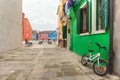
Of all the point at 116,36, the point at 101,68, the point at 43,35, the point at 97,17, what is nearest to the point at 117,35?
the point at 116,36

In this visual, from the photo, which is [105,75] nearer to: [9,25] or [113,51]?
[113,51]

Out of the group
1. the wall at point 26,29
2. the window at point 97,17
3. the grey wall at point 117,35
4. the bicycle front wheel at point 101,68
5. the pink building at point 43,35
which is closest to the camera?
the grey wall at point 117,35

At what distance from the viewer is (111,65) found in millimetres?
7574

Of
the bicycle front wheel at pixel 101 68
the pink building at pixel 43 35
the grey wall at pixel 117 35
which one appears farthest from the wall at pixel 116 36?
the pink building at pixel 43 35

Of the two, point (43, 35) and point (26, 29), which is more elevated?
point (26, 29)

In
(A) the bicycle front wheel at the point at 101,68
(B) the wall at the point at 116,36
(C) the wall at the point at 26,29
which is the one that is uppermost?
(C) the wall at the point at 26,29

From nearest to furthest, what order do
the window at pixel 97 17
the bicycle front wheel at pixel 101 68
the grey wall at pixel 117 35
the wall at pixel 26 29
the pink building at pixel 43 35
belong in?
1. the grey wall at pixel 117 35
2. the bicycle front wheel at pixel 101 68
3. the window at pixel 97 17
4. the wall at pixel 26 29
5. the pink building at pixel 43 35

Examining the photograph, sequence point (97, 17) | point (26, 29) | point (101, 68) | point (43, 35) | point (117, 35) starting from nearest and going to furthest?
point (117, 35) → point (101, 68) → point (97, 17) → point (26, 29) → point (43, 35)

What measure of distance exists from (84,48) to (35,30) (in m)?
66.9

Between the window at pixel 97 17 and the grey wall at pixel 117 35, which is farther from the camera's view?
the window at pixel 97 17

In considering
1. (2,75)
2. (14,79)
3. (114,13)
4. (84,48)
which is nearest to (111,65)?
(114,13)

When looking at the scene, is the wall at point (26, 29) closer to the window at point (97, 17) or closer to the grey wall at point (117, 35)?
the window at point (97, 17)

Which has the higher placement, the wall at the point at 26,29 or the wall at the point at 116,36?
the wall at the point at 26,29

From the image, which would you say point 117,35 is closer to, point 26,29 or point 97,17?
point 97,17
